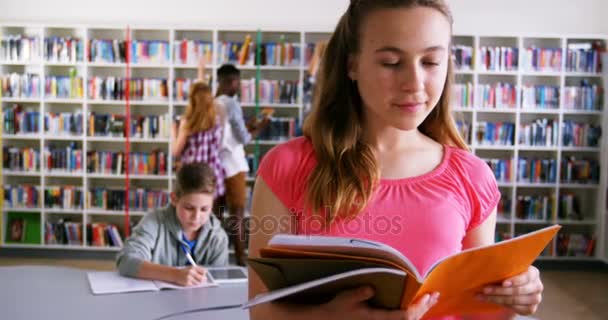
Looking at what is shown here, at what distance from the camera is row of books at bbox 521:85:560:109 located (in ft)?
18.4

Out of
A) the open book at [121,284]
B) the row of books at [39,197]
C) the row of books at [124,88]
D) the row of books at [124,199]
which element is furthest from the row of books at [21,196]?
the open book at [121,284]

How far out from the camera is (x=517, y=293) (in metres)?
1.01

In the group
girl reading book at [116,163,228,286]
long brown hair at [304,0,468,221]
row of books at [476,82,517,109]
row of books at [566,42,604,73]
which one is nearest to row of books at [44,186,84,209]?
girl reading book at [116,163,228,286]

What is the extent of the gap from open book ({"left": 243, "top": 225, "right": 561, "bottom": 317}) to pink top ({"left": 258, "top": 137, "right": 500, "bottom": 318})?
5.8 inches

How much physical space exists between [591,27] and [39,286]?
526 centimetres

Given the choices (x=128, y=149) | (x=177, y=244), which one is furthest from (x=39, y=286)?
(x=128, y=149)

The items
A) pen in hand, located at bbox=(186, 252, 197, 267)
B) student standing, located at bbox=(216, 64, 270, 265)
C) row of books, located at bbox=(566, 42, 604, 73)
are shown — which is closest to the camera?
pen in hand, located at bbox=(186, 252, 197, 267)

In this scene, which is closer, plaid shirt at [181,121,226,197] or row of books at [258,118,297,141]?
plaid shirt at [181,121,226,197]

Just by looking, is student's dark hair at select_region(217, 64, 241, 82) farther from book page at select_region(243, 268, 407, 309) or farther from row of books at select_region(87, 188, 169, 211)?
book page at select_region(243, 268, 407, 309)

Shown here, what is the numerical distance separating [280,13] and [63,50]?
1.92 metres

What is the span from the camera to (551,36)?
18.1ft

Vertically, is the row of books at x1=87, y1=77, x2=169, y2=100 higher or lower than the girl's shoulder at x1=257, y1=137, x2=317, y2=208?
higher

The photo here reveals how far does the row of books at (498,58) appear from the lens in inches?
219

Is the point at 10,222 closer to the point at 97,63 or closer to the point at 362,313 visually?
the point at 97,63
